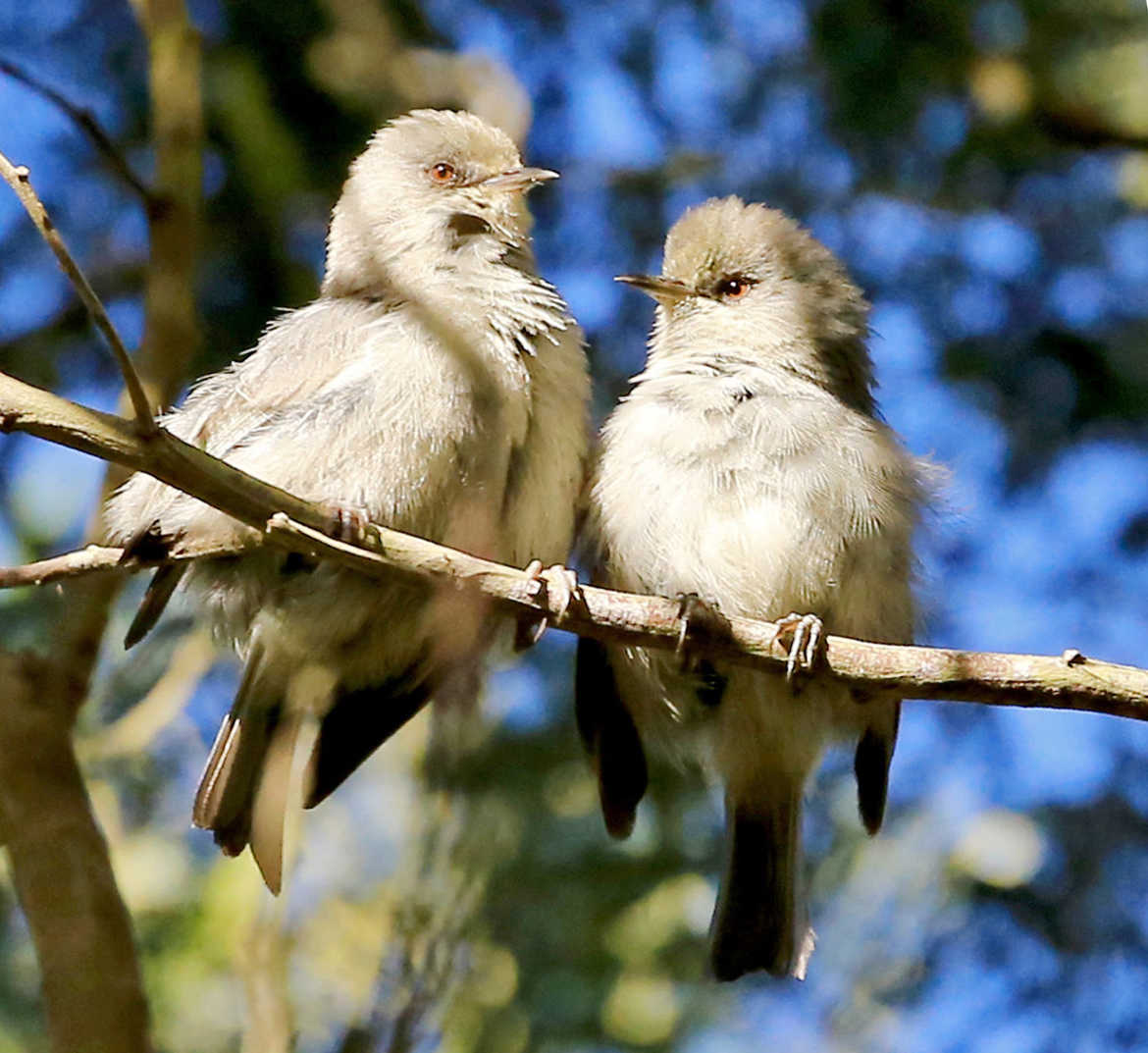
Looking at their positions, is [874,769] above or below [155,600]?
above

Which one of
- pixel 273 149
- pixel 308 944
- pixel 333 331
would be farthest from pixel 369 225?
pixel 308 944

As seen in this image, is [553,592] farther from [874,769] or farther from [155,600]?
[874,769]

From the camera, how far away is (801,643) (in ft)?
13.3

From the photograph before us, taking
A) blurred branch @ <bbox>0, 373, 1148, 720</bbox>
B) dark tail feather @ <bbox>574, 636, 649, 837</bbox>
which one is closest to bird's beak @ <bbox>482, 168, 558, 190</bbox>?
dark tail feather @ <bbox>574, 636, 649, 837</bbox>

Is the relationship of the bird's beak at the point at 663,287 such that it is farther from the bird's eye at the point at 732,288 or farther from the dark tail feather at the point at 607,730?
the dark tail feather at the point at 607,730

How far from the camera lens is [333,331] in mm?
4703

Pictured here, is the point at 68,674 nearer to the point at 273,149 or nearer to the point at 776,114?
the point at 273,149

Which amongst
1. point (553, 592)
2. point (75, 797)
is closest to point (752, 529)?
point (553, 592)

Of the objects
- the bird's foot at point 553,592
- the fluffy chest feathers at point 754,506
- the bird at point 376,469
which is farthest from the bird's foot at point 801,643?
the bird at point 376,469

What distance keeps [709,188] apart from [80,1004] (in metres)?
4.55

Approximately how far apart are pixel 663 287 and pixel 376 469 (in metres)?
1.30

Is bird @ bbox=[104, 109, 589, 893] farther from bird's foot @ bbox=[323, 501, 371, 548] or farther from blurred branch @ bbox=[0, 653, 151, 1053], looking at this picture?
bird's foot @ bbox=[323, 501, 371, 548]

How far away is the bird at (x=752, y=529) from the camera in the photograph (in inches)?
180

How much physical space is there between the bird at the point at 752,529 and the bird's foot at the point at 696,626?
0.91ft
